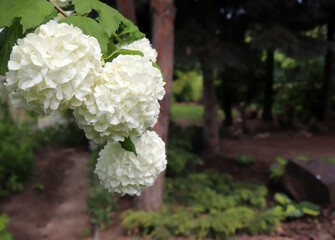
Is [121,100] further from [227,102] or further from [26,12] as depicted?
[227,102]

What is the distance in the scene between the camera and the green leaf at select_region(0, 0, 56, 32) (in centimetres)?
77

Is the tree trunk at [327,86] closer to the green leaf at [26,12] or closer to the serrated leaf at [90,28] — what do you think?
the serrated leaf at [90,28]

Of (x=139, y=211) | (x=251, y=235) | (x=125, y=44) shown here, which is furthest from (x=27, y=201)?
(x=125, y=44)

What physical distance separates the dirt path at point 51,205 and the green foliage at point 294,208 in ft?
8.97

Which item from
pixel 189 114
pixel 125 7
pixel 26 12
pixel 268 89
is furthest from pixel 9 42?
pixel 189 114

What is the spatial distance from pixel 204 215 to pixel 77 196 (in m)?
2.31

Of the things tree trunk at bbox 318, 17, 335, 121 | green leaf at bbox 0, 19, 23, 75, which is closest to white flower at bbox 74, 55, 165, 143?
green leaf at bbox 0, 19, 23, 75

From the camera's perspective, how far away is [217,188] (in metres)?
4.85

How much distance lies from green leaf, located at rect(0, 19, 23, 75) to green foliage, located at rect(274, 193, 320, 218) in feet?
13.7

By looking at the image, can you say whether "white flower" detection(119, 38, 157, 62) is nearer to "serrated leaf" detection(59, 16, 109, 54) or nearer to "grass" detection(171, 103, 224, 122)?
"serrated leaf" detection(59, 16, 109, 54)

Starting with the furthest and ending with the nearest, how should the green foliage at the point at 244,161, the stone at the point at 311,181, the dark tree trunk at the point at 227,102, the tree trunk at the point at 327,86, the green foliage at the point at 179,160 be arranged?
1. the dark tree trunk at the point at 227,102
2. the tree trunk at the point at 327,86
3. the green foliage at the point at 244,161
4. the green foliage at the point at 179,160
5. the stone at the point at 311,181

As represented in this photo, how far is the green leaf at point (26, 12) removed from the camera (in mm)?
773

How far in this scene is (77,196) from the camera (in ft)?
17.7

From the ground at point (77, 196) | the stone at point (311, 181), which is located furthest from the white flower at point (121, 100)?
the stone at point (311, 181)
